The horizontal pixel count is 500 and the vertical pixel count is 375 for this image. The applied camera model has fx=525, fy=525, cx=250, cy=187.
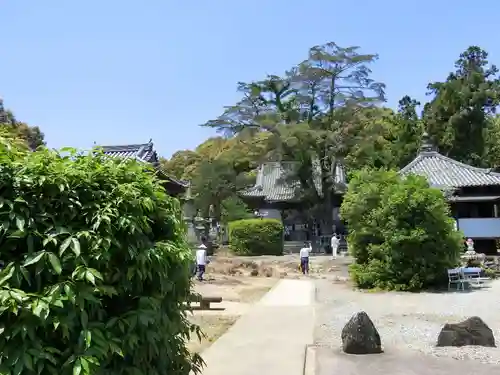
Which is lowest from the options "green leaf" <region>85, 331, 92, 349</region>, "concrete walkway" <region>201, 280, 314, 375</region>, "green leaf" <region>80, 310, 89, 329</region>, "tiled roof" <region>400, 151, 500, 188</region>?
"concrete walkway" <region>201, 280, 314, 375</region>

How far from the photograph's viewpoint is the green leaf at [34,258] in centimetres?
321

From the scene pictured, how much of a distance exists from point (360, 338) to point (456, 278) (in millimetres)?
11223

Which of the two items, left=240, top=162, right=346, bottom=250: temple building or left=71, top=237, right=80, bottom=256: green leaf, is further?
Answer: left=240, top=162, right=346, bottom=250: temple building

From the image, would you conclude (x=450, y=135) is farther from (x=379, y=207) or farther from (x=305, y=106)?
(x=379, y=207)

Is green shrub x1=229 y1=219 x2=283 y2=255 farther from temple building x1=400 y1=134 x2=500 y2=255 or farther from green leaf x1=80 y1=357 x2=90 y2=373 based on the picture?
green leaf x1=80 y1=357 x2=90 y2=373

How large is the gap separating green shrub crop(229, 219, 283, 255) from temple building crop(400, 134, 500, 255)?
945 cm

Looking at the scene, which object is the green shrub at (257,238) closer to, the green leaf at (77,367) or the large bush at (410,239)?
the large bush at (410,239)

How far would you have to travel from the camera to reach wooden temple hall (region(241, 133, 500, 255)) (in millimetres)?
31125

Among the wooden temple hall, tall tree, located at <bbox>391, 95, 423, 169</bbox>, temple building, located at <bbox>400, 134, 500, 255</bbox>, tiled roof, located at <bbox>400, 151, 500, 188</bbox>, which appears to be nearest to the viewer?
temple building, located at <bbox>400, 134, 500, 255</bbox>

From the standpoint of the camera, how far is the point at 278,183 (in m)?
43.4

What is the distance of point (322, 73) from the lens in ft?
134

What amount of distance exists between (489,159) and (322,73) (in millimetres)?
19943

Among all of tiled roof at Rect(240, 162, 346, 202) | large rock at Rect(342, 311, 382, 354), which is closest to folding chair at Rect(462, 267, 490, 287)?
large rock at Rect(342, 311, 382, 354)

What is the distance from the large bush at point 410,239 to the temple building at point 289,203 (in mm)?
22643
